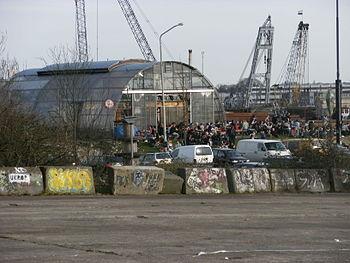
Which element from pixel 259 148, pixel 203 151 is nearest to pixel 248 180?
pixel 203 151

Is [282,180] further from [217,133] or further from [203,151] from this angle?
[217,133]

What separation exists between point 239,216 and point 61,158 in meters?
8.21

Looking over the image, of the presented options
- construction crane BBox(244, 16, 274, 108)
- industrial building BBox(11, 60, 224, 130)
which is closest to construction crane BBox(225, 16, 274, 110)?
construction crane BBox(244, 16, 274, 108)

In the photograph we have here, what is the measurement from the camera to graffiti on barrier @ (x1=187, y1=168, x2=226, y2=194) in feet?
64.5

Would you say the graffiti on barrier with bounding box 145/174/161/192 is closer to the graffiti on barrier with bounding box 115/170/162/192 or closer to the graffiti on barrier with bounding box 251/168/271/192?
the graffiti on barrier with bounding box 115/170/162/192

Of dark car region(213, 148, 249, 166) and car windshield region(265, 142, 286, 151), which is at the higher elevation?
car windshield region(265, 142, 286, 151)

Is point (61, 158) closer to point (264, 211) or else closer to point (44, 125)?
point (44, 125)

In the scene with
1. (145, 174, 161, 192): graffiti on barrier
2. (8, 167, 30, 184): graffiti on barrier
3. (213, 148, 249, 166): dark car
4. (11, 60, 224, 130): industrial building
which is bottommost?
(213, 148, 249, 166): dark car

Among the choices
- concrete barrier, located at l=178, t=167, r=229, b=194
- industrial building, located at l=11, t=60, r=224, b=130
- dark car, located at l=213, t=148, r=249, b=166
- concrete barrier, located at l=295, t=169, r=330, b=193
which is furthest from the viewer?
industrial building, located at l=11, t=60, r=224, b=130

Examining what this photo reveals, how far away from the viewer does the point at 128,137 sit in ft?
94.8

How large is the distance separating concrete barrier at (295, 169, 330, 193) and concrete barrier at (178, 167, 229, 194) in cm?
285

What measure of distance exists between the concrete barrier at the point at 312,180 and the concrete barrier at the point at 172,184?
4234 mm

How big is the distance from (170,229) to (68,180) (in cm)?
692

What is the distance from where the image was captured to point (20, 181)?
17.5 metres
